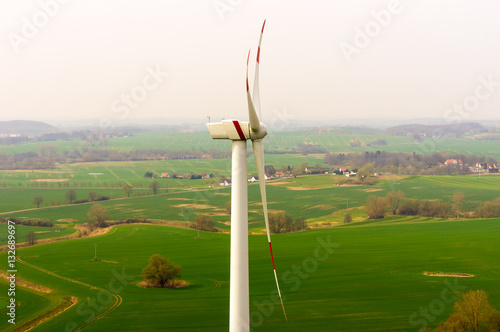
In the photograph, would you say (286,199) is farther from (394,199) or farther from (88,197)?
(88,197)

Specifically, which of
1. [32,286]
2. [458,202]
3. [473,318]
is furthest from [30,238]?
[458,202]

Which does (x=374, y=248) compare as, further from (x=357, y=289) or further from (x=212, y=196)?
(x=212, y=196)

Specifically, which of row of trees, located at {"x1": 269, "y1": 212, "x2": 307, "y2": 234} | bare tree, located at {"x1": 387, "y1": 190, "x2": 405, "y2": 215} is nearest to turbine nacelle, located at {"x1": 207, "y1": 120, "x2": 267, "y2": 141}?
row of trees, located at {"x1": 269, "y1": 212, "x2": 307, "y2": 234}

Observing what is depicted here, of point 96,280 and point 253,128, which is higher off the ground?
point 253,128

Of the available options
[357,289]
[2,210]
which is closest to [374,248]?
[357,289]

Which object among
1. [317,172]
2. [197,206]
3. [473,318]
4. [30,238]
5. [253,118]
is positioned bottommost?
[30,238]

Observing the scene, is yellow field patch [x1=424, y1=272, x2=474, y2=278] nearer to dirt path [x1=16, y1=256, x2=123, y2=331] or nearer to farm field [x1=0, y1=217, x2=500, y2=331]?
farm field [x1=0, y1=217, x2=500, y2=331]

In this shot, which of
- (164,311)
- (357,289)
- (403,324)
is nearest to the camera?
(403,324)

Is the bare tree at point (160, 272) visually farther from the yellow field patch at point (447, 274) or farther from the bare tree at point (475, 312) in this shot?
the bare tree at point (475, 312)
